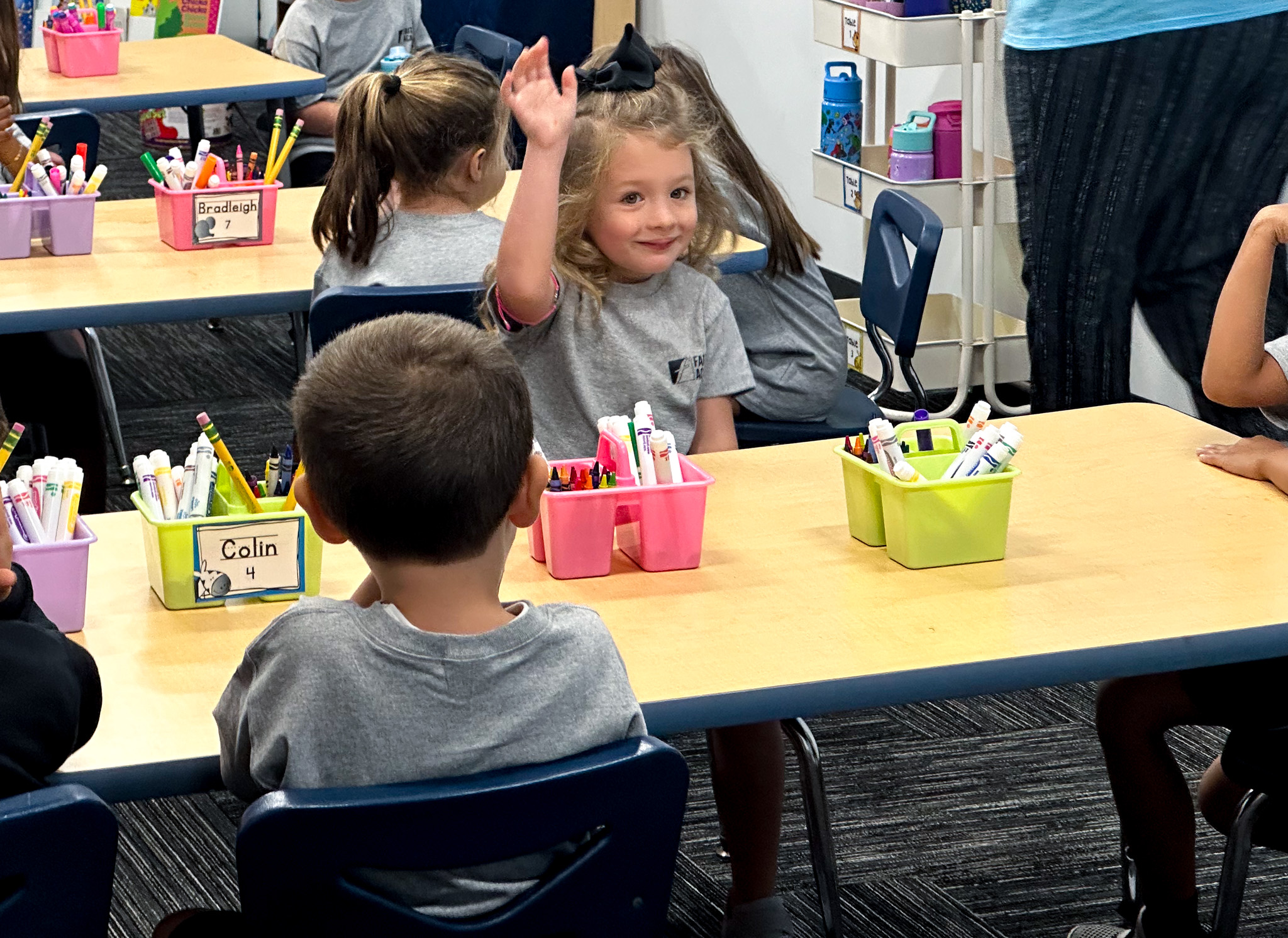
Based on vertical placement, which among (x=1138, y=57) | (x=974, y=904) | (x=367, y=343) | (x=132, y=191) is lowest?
(x=974, y=904)

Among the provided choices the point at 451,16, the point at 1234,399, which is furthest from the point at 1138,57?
the point at 451,16

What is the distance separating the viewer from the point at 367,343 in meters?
1.26

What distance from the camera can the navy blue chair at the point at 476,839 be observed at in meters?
1.08

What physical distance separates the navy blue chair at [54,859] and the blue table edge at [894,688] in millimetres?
112

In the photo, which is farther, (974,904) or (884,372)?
(884,372)

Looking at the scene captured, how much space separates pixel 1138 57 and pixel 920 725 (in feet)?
3.66

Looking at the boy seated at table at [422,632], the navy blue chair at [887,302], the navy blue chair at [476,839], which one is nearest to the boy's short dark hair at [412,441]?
the boy seated at table at [422,632]

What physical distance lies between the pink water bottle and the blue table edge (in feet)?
8.98

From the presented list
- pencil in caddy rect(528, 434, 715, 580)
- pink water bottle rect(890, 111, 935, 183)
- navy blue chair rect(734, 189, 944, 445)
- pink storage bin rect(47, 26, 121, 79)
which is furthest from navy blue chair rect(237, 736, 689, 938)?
pink storage bin rect(47, 26, 121, 79)

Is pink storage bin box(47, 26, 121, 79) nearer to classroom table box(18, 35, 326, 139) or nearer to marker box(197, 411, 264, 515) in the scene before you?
classroom table box(18, 35, 326, 139)

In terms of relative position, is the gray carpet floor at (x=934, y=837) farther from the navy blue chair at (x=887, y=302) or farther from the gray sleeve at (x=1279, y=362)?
the gray sleeve at (x=1279, y=362)

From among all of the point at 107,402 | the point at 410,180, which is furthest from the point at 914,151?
the point at 107,402

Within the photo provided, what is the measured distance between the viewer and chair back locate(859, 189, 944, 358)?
2.72m

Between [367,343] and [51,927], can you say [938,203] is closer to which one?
[367,343]
